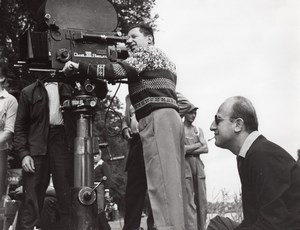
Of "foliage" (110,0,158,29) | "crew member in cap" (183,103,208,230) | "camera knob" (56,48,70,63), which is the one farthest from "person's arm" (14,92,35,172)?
"foliage" (110,0,158,29)

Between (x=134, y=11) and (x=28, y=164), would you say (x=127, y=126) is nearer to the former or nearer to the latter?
(x=28, y=164)

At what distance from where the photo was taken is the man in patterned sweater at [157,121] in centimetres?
415

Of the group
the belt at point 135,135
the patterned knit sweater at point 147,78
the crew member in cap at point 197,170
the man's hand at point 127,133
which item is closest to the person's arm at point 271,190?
the patterned knit sweater at point 147,78

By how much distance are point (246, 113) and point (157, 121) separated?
1055mm

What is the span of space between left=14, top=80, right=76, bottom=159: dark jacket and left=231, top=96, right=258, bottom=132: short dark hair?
1.99 meters

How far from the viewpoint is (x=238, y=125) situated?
3.38 metres

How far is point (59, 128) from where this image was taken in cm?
529

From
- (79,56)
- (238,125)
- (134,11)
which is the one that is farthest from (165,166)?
(134,11)

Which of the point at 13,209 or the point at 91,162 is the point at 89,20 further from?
the point at 13,209

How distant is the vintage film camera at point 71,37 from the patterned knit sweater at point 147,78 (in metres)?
0.25

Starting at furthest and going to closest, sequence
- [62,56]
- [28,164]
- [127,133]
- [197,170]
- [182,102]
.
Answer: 1. [197,170]
2. [182,102]
3. [127,133]
4. [28,164]
5. [62,56]

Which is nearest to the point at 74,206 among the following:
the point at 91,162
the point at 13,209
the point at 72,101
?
the point at 91,162

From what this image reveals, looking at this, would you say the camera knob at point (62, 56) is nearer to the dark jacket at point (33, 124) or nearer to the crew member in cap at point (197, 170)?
the dark jacket at point (33, 124)

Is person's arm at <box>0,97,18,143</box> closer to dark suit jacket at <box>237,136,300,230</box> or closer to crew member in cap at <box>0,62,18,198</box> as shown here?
crew member in cap at <box>0,62,18,198</box>
